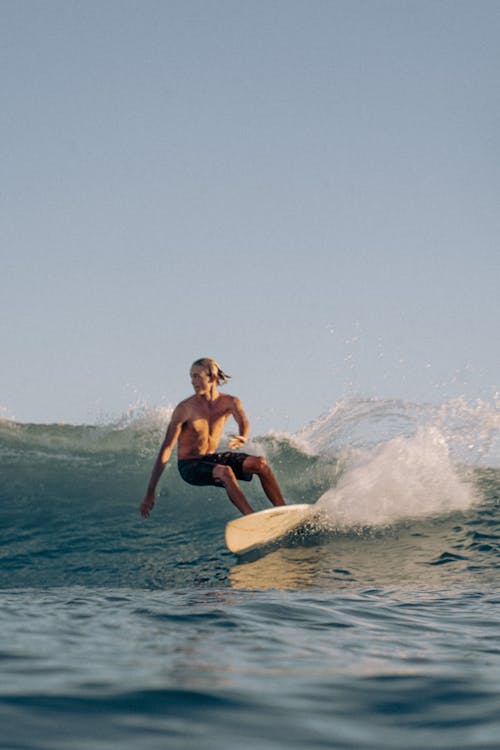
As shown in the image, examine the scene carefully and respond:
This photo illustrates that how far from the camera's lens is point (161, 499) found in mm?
11188

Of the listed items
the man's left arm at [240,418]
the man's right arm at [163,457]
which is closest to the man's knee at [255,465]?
the man's left arm at [240,418]

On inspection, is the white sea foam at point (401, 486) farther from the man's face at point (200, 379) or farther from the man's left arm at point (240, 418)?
the man's face at point (200, 379)

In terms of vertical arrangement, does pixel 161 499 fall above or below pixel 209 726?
above

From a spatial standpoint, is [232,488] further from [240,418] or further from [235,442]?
[240,418]

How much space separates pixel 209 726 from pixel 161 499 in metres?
9.13

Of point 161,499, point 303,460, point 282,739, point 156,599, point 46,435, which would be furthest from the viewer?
point 46,435

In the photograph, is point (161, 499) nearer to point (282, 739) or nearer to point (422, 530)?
point (422, 530)

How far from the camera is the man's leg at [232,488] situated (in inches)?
296

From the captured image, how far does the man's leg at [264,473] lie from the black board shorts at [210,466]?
0.23 ft

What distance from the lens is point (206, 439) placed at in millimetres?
7977

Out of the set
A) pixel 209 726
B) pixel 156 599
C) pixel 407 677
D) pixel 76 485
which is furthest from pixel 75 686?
pixel 76 485

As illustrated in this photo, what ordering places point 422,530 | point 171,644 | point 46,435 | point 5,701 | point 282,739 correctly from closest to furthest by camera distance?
point 282,739, point 5,701, point 171,644, point 422,530, point 46,435

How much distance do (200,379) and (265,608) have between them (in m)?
3.67

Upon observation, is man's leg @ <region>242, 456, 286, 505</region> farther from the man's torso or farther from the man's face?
the man's face
